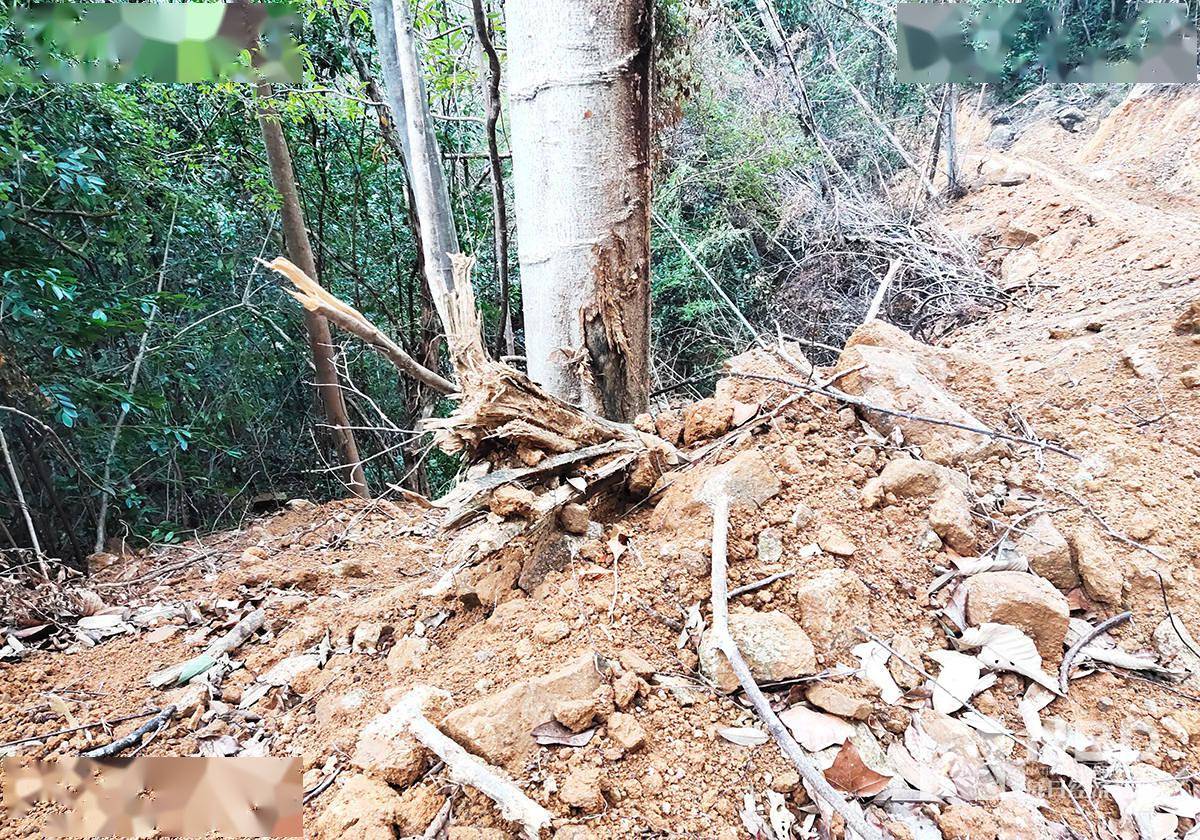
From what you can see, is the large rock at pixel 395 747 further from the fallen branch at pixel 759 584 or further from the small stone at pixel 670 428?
the small stone at pixel 670 428

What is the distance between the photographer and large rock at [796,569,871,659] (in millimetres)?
891

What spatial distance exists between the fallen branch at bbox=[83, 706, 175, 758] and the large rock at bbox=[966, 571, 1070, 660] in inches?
52.4

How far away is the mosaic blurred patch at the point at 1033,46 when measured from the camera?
300 inches

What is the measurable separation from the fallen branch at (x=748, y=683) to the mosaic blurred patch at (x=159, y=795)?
58 cm

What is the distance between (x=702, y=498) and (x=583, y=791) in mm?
544

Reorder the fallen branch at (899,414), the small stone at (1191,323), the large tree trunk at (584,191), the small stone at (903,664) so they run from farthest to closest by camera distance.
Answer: the small stone at (1191,323), the fallen branch at (899,414), the large tree trunk at (584,191), the small stone at (903,664)

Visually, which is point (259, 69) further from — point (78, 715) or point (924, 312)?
point (924, 312)

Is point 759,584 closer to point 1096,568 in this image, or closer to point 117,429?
point 1096,568

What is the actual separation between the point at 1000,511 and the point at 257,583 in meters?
1.81

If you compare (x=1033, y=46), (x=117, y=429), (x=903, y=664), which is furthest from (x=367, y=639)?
(x=1033, y=46)

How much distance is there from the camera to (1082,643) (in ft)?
3.10

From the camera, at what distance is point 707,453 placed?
127 cm

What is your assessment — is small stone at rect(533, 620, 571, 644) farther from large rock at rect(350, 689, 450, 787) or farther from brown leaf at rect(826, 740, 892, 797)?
brown leaf at rect(826, 740, 892, 797)

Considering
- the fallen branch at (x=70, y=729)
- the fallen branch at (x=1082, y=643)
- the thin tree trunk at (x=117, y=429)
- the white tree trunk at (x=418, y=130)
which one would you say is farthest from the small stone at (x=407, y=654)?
the thin tree trunk at (x=117, y=429)
